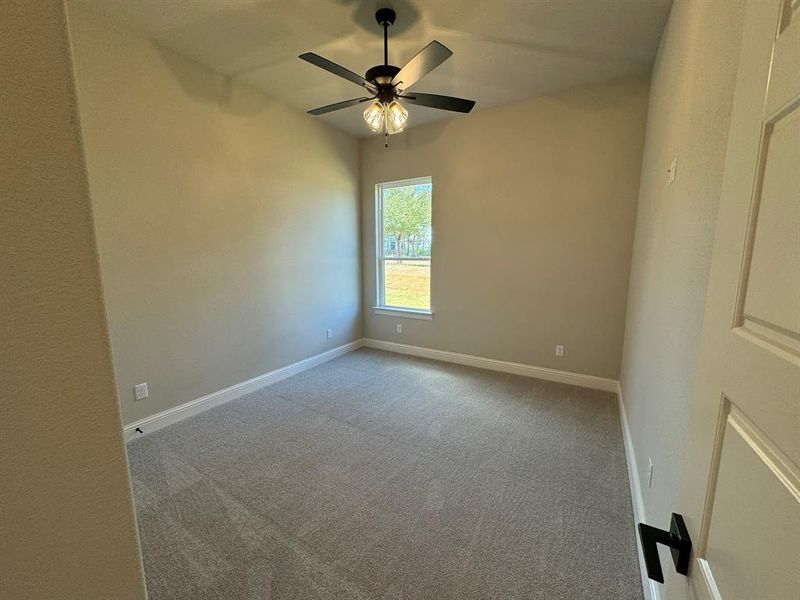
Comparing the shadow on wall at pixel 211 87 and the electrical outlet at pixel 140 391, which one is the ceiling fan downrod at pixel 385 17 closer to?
the shadow on wall at pixel 211 87

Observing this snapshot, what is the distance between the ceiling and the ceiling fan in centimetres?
24

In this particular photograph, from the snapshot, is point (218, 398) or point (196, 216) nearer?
point (196, 216)

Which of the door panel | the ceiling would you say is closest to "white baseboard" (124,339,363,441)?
Result: the ceiling

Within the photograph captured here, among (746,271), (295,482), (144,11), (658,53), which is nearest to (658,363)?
(746,271)

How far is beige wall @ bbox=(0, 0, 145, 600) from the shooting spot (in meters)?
0.48

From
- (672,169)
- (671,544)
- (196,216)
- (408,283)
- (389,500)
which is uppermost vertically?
(672,169)

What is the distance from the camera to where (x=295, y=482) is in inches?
78.1

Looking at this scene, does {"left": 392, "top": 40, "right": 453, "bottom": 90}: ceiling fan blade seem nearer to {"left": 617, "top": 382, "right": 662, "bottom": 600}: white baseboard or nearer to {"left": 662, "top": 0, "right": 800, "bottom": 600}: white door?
{"left": 662, "top": 0, "right": 800, "bottom": 600}: white door

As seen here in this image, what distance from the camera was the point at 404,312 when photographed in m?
4.36

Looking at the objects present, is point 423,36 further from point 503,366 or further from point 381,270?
point 503,366

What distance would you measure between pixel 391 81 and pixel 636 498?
2.83 metres

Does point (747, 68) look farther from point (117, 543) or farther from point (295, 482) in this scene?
point (295, 482)

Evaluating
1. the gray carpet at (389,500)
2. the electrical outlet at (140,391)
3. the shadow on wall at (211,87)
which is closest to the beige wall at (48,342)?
the gray carpet at (389,500)

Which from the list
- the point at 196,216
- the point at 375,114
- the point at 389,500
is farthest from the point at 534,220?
the point at 196,216
